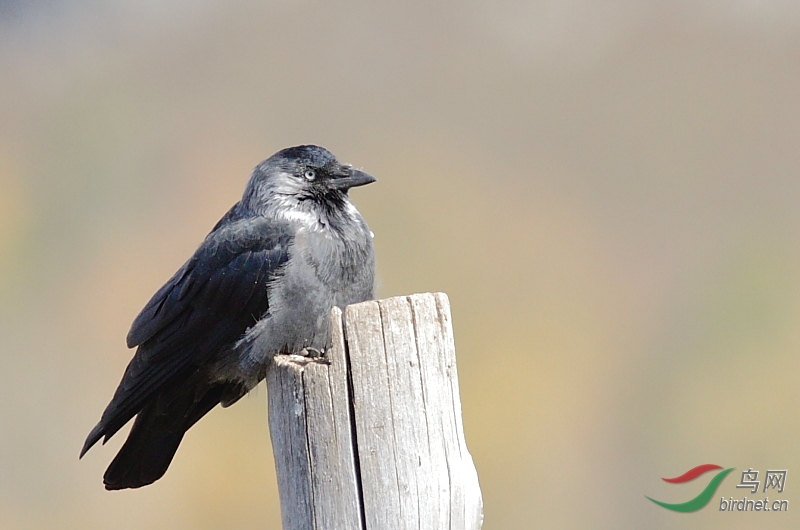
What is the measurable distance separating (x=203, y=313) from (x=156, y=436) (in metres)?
0.70

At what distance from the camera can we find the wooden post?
2605 mm

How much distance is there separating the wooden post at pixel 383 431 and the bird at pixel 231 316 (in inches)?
60.3

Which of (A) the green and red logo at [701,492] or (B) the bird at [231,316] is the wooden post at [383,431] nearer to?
(B) the bird at [231,316]

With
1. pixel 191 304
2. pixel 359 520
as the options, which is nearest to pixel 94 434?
pixel 191 304

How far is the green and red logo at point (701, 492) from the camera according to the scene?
646 centimetres

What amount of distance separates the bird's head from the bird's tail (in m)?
1.09

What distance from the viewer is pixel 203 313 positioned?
14.8 ft

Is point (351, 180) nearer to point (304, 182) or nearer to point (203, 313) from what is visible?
point (304, 182)
